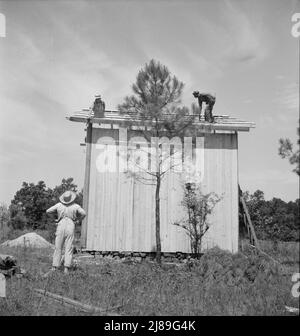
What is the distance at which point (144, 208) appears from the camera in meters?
11.1

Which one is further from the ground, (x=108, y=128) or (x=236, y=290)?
(x=108, y=128)

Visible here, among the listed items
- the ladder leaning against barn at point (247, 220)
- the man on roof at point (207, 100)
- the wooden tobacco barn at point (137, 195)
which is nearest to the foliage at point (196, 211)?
the wooden tobacco barn at point (137, 195)

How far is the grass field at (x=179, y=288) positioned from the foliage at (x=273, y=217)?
29 cm

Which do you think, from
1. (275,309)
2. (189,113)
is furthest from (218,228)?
(275,309)

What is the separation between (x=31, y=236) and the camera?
13555 millimetres

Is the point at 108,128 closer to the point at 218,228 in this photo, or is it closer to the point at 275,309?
the point at 218,228

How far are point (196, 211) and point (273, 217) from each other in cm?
197

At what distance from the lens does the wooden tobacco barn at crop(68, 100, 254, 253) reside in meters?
10.9

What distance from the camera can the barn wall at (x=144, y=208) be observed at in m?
10.9

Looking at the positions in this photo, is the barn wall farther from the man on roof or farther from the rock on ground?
the rock on ground

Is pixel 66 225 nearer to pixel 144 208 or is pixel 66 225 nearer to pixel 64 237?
pixel 64 237
